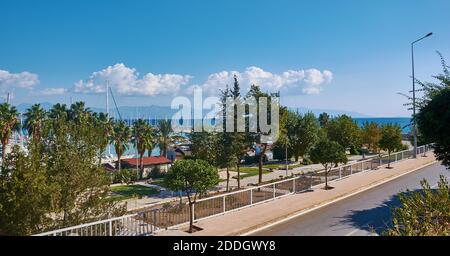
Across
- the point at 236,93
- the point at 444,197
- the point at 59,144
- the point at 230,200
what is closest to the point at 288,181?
the point at 230,200

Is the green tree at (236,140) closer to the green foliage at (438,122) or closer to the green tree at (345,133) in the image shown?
the green foliage at (438,122)

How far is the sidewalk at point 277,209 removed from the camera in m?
13.4

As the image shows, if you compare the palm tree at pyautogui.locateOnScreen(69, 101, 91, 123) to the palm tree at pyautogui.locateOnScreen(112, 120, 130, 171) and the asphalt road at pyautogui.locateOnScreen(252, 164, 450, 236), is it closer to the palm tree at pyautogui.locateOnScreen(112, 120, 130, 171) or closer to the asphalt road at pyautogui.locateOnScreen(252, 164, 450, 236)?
the palm tree at pyautogui.locateOnScreen(112, 120, 130, 171)

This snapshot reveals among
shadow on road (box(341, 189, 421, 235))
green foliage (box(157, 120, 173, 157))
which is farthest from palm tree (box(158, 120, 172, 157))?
shadow on road (box(341, 189, 421, 235))

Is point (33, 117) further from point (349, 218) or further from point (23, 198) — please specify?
point (349, 218)

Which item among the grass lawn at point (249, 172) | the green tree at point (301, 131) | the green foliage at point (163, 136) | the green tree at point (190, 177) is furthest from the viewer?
the green foliage at point (163, 136)

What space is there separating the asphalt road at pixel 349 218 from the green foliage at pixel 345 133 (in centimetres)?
2291

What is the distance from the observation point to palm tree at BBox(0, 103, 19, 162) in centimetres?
3741

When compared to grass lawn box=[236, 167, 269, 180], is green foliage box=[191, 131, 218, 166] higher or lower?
higher

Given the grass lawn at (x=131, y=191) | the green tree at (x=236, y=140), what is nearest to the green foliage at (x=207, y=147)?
the green tree at (x=236, y=140)

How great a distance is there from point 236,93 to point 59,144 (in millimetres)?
15751

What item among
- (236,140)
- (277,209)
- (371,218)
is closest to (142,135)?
(236,140)

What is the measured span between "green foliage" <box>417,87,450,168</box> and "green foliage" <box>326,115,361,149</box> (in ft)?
99.1
